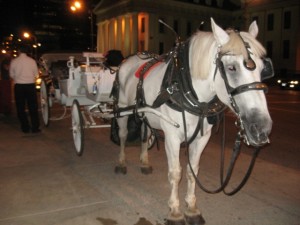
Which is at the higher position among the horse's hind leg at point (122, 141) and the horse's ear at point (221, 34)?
the horse's ear at point (221, 34)

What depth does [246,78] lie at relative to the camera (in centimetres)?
285

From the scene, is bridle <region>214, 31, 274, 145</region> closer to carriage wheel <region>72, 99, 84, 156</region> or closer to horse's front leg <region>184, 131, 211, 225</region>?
horse's front leg <region>184, 131, 211, 225</region>

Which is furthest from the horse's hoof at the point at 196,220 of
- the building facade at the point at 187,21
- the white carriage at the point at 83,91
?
the building facade at the point at 187,21

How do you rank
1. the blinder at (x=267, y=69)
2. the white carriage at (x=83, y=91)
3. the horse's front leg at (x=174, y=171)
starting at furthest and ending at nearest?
1. the white carriage at (x=83, y=91)
2. the horse's front leg at (x=174, y=171)
3. the blinder at (x=267, y=69)

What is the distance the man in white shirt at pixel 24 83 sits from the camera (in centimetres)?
879

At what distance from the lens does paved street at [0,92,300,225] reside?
13.7 ft

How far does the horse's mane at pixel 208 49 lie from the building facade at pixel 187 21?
4604 cm

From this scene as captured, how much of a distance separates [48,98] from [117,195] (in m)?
5.18

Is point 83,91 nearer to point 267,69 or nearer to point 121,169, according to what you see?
point 121,169

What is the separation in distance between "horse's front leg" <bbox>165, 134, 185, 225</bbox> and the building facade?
151 feet

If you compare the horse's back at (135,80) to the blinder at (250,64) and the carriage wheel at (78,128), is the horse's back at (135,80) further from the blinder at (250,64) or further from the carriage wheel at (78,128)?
the blinder at (250,64)

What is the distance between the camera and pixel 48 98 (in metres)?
9.28

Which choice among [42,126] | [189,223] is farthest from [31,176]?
[42,126]

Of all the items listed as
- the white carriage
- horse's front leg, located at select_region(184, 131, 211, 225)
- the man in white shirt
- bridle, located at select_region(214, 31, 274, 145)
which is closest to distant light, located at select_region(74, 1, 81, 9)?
the man in white shirt
